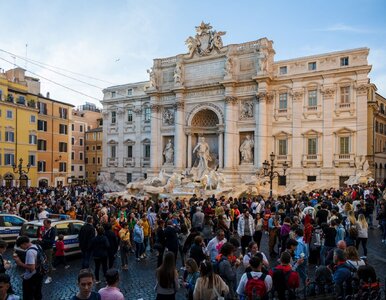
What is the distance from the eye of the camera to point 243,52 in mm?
33188

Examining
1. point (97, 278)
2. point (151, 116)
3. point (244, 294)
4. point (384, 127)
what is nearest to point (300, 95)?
point (384, 127)

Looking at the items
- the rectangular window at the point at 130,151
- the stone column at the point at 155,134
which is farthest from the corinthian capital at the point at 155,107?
the rectangular window at the point at 130,151

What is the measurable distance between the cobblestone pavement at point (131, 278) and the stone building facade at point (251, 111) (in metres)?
18.4

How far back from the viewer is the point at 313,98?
30.8m

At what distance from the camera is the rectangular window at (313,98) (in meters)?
30.7

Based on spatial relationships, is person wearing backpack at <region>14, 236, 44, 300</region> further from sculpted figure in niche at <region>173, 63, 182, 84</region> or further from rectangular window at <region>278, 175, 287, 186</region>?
sculpted figure in niche at <region>173, 63, 182, 84</region>

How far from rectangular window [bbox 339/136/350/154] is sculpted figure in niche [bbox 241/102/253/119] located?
811 cm

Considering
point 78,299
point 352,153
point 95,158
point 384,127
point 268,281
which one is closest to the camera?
point 78,299

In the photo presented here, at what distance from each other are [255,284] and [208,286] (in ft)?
2.38

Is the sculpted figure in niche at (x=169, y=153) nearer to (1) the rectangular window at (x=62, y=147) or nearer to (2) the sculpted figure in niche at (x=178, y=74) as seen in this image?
(2) the sculpted figure in niche at (x=178, y=74)

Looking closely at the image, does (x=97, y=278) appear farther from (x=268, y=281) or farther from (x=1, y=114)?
(x=1, y=114)

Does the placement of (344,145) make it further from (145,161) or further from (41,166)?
(41,166)

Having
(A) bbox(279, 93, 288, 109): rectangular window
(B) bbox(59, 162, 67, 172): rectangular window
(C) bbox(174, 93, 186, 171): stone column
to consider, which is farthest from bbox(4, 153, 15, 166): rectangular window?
(A) bbox(279, 93, 288, 109): rectangular window

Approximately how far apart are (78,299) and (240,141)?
99.4 feet
